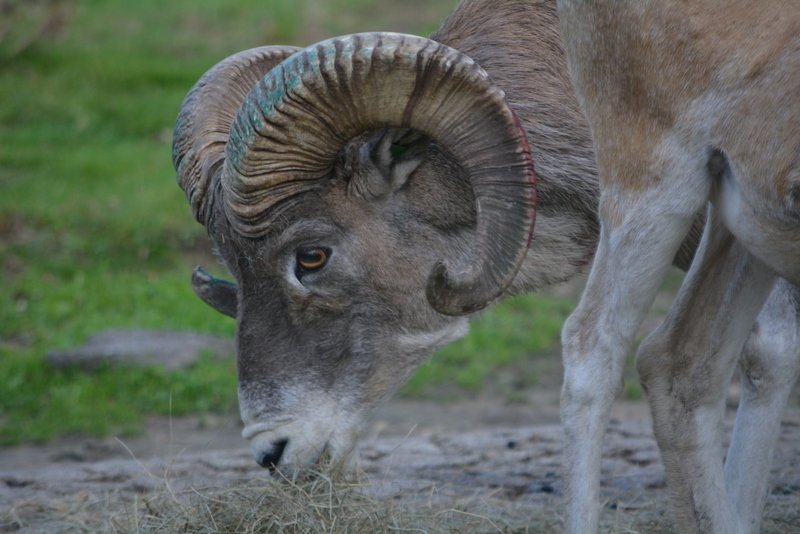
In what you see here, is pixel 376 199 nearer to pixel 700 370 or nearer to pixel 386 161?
pixel 386 161

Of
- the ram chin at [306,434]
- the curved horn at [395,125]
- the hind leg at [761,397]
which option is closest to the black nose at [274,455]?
the ram chin at [306,434]

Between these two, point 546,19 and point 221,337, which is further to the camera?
point 221,337

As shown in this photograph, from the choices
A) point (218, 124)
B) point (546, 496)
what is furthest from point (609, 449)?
point (218, 124)

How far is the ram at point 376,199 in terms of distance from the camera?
11.6 ft

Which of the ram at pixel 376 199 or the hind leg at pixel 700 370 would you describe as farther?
the ram at pixel 376 199

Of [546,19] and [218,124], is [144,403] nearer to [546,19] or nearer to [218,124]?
[218,124]

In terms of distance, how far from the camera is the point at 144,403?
657 cm

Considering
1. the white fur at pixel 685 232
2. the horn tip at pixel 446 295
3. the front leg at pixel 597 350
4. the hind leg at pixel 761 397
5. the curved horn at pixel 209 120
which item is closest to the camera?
the white fur at pixel 685 232

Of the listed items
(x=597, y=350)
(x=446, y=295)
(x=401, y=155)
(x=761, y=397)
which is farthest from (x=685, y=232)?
(x=401, y=155)

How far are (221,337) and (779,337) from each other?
4.89 meters

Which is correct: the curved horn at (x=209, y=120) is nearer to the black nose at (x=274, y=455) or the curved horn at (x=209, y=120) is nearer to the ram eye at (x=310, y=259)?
the ram eye at (x=310, y=259)

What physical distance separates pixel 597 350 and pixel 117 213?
7270mm

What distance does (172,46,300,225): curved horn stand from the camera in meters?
4.08

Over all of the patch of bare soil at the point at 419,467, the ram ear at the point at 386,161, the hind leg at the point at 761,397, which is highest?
the ram ear at the point at 386,161
